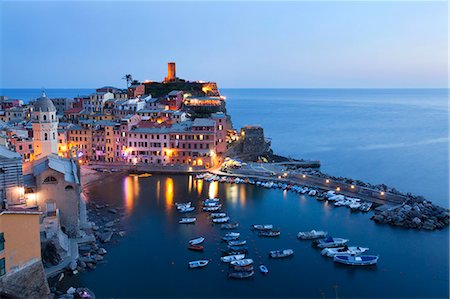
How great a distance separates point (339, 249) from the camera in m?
26.5

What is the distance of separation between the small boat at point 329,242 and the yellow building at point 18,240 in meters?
16.5

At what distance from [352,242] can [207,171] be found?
863 inches

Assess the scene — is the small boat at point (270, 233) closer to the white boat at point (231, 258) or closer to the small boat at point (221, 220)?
the small boat at point (221, 220)

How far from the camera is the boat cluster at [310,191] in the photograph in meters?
35.2

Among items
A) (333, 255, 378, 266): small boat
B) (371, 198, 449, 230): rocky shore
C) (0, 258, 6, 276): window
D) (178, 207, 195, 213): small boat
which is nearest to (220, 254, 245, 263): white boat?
(333, 255, 378, 266): small boat

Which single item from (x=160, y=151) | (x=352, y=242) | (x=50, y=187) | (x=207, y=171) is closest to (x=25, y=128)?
(x=160, y=151)

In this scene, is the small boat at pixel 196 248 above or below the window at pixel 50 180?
below

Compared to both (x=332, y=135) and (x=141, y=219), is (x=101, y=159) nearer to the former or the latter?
(x=141, y=219)

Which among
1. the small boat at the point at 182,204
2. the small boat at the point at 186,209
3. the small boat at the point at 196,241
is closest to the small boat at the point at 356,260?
the small boat at the point at 196,241

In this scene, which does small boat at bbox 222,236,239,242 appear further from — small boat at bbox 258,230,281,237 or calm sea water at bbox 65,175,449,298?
small boat at bbox 258,230,281,237

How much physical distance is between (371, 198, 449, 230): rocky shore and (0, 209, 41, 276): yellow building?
77.0 ft

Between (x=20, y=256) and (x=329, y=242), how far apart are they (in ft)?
58.4

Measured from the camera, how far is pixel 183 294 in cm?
2195

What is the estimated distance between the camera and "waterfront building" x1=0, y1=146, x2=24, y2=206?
73.9 ft
